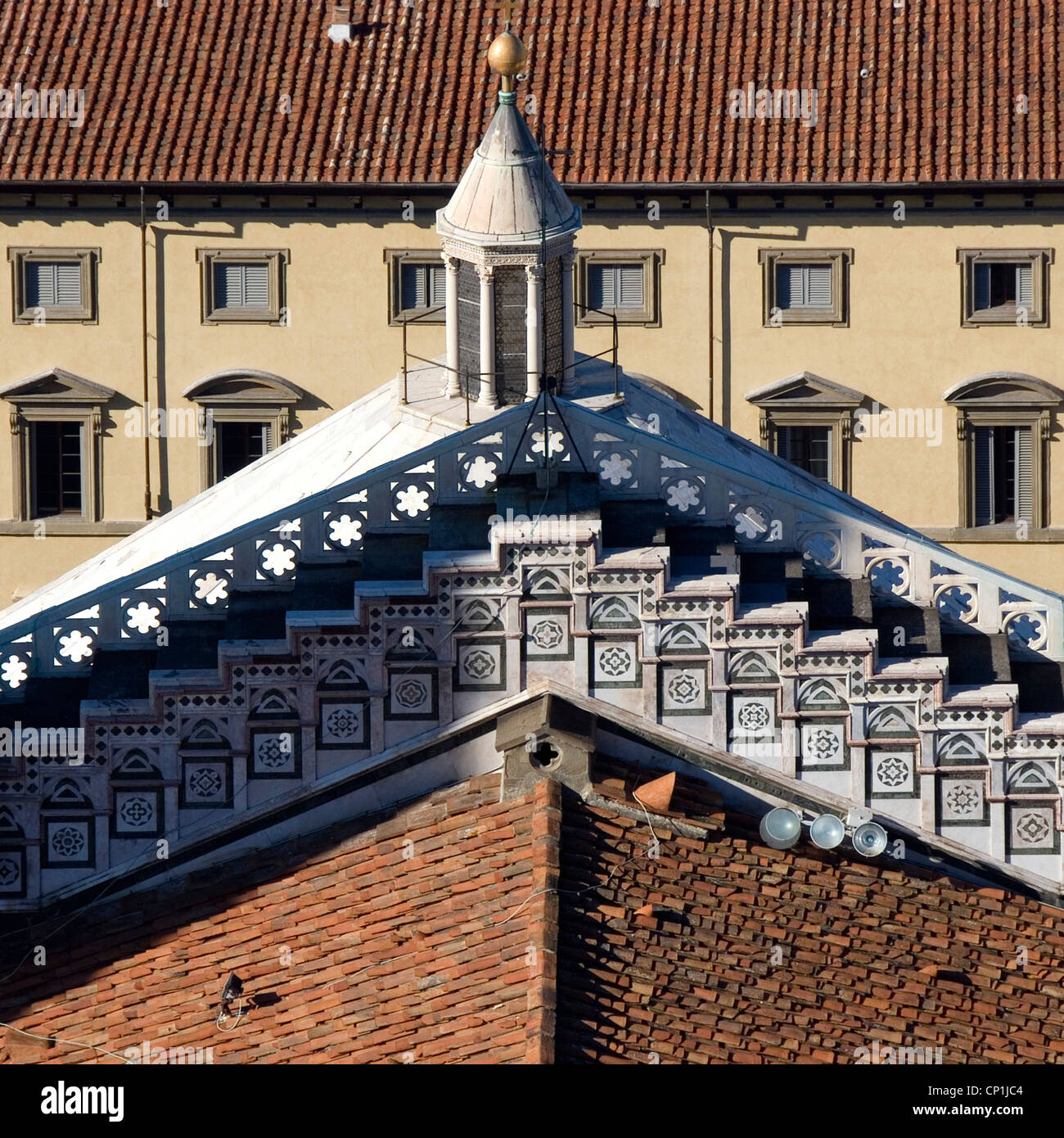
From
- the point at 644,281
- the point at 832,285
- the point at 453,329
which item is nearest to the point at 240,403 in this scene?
the point at 644,281

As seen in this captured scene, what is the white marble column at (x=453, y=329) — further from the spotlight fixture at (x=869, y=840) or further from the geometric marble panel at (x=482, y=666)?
the spotlight fixture at (x=869, y=840)

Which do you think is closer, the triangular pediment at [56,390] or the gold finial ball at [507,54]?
the gold finial ball at [507,54]

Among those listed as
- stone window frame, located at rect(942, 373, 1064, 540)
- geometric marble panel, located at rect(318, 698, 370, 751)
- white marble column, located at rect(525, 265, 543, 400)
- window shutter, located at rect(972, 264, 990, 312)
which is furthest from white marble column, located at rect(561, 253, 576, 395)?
stone window frame, located at rect(942, 373, 1064, 540)

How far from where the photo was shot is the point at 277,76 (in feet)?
268

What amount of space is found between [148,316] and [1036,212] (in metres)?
20.6

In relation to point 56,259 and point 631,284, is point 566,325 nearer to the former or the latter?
point 631,284

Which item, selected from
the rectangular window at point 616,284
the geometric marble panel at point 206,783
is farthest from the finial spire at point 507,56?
the rectangular window at point 616,284

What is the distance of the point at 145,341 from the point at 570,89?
11.8 m

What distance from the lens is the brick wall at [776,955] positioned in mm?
37812

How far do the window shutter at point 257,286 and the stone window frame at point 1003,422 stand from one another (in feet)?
52.0

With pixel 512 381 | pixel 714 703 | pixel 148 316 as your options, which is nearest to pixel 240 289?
pixel 148 316

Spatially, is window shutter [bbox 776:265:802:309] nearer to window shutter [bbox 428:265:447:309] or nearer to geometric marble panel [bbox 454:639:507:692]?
window shutter [bbox 428:265:447:309]

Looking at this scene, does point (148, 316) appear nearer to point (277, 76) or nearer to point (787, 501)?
point (277, 76)

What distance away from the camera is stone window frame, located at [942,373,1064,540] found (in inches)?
3290
